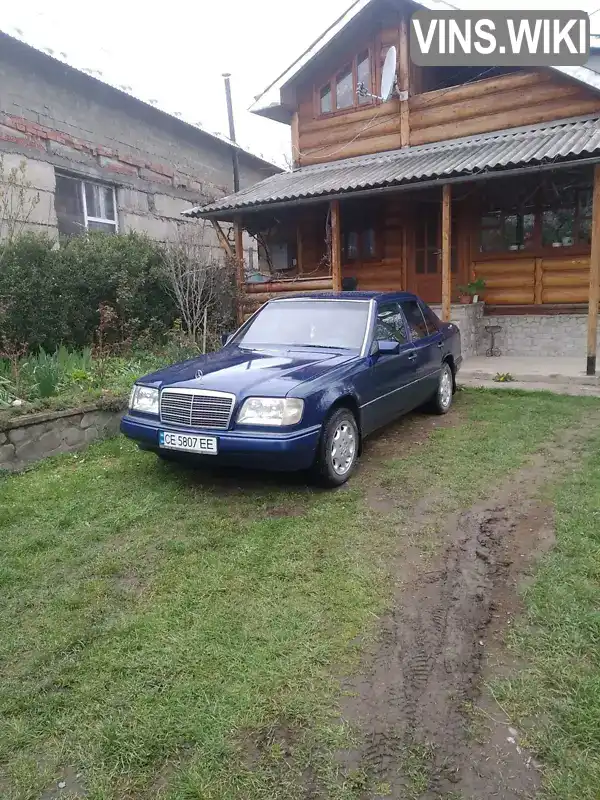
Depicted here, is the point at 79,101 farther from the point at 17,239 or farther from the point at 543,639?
the point at 543,639

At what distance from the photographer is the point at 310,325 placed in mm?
5949

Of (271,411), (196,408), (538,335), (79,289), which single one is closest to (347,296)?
(271,411)

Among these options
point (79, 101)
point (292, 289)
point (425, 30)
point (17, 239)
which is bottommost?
point (292, 289)

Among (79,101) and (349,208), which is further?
(349,208)

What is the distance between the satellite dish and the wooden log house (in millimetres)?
207

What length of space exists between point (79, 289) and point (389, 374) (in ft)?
18.0

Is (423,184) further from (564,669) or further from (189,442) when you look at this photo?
(564,669)

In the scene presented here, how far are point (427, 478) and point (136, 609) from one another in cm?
280

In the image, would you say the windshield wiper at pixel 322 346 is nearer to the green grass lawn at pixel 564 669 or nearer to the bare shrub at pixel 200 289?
the green grass lawn at pixel 564 669

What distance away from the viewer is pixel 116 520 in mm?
4305

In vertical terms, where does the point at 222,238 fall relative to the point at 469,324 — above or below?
above

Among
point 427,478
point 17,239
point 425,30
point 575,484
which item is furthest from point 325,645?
point 425,30

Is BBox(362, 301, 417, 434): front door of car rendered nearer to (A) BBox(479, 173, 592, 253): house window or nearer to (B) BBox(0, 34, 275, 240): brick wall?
(A) BBox(479, 173, 592, 253): house window

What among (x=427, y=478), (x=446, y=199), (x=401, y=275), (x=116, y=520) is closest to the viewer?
(x=116, y=520)
